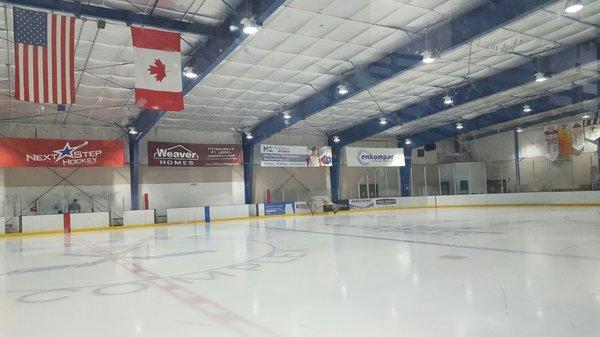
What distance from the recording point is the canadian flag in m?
9.80

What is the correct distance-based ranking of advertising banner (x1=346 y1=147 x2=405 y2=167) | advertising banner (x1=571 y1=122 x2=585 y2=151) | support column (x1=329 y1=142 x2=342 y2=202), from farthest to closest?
support column (x1=329 y1=142 x2=342 y2=202) → advertising banner (x1=346 y1=147 x2=405 y2=167) → advertising banner (x1=571 y1=122 x2=585 y2=151)

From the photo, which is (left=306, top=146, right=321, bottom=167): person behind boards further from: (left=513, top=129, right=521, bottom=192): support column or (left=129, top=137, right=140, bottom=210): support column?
(left=513, top=129, right=521, bottom=192): support column

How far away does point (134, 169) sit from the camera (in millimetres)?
24531

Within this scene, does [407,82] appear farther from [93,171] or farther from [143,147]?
[93,171]

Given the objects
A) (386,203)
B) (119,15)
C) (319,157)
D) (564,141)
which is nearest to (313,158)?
(319,157)

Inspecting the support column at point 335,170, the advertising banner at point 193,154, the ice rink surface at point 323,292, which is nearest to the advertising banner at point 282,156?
the advertising banner at point 193,154

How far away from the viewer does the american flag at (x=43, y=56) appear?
8961 millimetres

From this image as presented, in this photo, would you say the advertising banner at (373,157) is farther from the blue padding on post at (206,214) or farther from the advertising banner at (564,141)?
the advertising banner at (564,141)

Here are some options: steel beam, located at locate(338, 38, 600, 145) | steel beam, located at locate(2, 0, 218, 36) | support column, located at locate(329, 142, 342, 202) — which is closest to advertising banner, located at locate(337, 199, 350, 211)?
support column, located at locate(329, 142, 342, 202)

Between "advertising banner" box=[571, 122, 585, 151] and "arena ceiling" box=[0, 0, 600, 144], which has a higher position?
"arena ceiling" box=[0, 0, 600, 144]

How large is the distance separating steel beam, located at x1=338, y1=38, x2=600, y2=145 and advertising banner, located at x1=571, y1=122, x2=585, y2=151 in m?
10.7

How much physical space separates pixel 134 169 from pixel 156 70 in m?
15.9

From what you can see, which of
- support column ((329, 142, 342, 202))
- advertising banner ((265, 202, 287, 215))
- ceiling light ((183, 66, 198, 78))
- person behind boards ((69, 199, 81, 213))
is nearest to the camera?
ceiling light ((183, 66, 198, 78))

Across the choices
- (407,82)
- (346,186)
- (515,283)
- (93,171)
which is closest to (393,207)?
(346,186)
